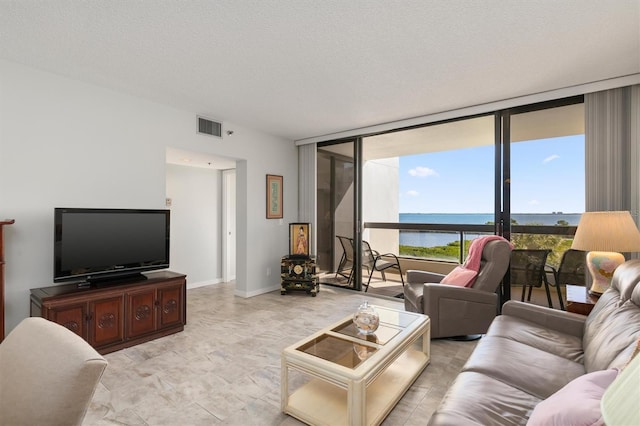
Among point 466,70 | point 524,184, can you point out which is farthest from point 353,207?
point 466,70

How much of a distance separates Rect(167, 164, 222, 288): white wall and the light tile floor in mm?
1452

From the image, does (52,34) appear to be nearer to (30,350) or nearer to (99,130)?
(99,130)

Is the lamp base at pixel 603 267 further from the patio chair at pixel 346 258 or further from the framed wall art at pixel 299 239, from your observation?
the framed wall art at pixel 299 239

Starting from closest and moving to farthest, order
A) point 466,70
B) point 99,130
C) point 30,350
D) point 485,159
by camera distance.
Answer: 1. point 30,350
2. point 466,70
3. point 99,130
4. point 485,159

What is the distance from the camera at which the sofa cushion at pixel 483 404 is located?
1189mm

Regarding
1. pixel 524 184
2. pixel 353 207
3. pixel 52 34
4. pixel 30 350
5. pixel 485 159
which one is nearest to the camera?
→ pixel 30 350

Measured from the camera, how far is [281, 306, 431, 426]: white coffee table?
5.48ft

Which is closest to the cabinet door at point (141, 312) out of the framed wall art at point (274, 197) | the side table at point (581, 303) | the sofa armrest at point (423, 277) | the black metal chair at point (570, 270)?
the framed wall art at point (274, 197)

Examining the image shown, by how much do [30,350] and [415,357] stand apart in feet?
7.81

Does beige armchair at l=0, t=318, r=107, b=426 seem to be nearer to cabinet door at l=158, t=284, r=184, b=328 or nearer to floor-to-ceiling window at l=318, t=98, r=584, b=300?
cabinet door at l=158, t=284, r=184, b=328

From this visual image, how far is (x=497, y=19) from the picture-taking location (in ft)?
6.84

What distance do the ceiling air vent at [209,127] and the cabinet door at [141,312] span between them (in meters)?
2.11

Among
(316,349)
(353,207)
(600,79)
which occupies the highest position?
(600,79)

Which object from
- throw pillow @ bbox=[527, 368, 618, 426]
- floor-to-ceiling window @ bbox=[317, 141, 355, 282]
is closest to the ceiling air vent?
floor-to-ceiling window @ bbox=[317, 141, 355, 282]
